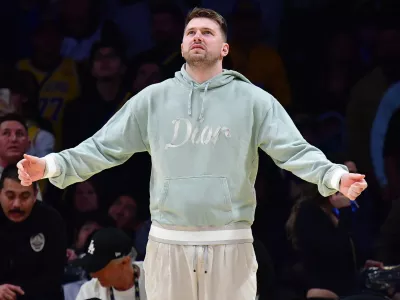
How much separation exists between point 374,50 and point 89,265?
2.24m

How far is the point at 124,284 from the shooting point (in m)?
4.81

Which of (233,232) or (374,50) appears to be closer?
(233,232)

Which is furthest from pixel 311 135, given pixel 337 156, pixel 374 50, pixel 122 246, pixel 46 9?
pixel 46 9

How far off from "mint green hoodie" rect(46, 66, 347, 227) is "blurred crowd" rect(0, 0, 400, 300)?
1.79 m

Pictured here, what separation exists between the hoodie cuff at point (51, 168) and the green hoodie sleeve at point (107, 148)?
4 centimetres

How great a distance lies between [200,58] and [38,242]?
1.91m

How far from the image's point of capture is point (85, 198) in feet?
18.8

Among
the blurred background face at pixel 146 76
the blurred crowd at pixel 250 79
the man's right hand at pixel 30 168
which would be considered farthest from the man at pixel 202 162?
the blurred background face at pixel 146 76

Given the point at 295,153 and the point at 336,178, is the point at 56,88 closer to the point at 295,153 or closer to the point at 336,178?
the point at 295,153

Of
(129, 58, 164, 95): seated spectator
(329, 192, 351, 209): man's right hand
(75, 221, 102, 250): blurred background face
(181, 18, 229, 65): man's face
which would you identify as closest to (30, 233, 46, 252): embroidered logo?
(75, 221, 102, 250): blurred background face

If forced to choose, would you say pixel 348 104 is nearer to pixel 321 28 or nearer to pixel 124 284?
pixel 321 28

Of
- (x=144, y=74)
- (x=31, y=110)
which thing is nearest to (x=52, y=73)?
(x=31, y=110)

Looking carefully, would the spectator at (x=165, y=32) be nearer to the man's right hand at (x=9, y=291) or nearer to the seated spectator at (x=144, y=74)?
the seated spectator at (x=144, y=74)

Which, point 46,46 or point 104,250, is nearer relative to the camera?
point 104,250
